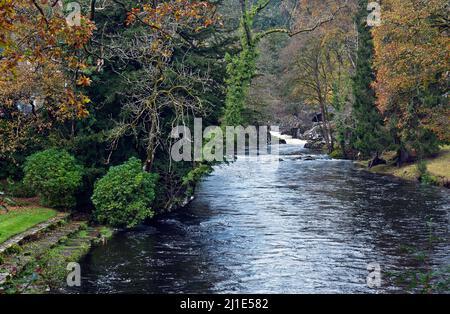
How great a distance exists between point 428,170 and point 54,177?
26213 millimetres

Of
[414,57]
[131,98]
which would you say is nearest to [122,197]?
[131,98]

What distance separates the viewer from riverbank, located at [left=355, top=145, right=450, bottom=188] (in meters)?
35.5

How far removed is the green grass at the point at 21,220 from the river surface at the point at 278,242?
2608 mm

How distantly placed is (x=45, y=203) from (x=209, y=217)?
286 inches

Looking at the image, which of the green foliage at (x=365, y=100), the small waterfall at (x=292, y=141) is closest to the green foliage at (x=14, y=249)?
the green foliage at (x=365, y=100)

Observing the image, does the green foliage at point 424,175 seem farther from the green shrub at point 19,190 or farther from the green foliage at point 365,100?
the green shrub at point 19,190

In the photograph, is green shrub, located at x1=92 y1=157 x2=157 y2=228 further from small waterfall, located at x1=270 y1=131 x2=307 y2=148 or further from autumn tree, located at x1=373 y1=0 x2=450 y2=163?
small waterfall, located at x1=270 y1=131 x2=307 y2=148

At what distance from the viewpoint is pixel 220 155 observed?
26578 millimetres

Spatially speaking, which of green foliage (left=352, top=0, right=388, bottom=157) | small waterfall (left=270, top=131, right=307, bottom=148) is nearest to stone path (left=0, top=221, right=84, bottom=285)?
green foliage (left=352, top=0, right=388, bottom=157)

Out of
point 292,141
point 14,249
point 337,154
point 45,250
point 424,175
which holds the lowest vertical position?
point 45,250

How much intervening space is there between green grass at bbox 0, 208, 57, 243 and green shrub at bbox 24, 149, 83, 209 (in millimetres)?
694

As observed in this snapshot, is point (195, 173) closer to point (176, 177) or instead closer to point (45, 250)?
point (176, 177)

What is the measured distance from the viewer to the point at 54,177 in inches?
884
